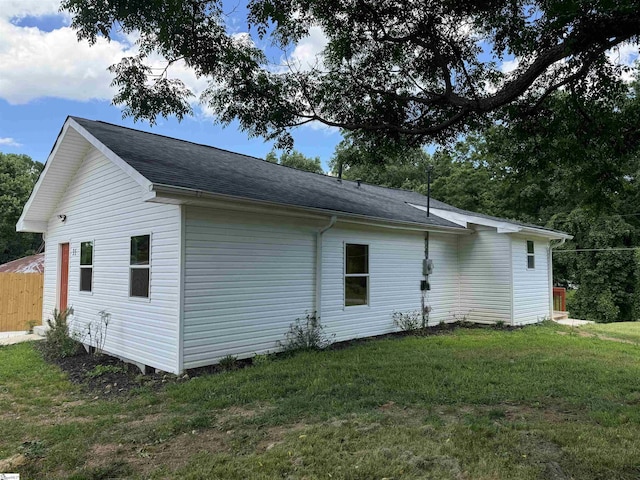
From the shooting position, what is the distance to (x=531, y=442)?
354 cm

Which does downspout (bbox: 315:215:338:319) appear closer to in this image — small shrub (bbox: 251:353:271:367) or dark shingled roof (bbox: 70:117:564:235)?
dark shingled roof (bbox: 70:117:564:235)

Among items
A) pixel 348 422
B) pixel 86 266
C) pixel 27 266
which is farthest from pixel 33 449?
pixel 27 266

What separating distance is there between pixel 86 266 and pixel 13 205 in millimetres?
21920

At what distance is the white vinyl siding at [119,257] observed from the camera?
6.36 m

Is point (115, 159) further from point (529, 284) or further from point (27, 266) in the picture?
point (27, 266)

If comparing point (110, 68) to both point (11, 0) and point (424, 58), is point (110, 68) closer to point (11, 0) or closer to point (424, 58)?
point (11, 0)

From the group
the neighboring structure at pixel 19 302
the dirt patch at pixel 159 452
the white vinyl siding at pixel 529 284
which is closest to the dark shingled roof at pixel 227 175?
the white vinyl siding at pixel 529 284

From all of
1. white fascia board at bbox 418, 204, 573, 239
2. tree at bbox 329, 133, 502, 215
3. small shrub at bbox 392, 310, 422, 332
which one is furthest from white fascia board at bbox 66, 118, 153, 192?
tree at bbox 329, 133, 502, 215

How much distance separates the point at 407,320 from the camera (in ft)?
33.0

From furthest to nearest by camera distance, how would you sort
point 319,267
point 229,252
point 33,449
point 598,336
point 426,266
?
point 426,266 < point 598,336 < point 319,267 < point 229,252 < point 33,449

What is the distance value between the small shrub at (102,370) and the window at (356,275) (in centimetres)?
436

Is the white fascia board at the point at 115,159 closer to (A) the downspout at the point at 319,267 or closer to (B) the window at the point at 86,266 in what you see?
(B) the window at the point at 86,266

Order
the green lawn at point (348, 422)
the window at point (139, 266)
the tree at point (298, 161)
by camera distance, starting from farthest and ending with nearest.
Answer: the tree at point (298, 161)
the window at point (139, 266)
the green lawn at point (348, 422)

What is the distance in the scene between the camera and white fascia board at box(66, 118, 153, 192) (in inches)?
222
